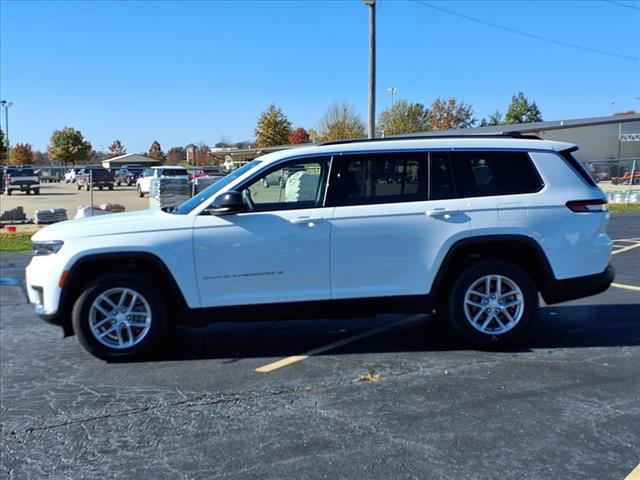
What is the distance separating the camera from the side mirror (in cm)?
495

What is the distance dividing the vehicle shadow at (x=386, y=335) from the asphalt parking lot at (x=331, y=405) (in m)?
0.02

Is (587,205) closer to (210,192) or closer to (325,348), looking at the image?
(325,348)

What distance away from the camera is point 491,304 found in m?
5.29

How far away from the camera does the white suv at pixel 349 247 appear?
16.5ft

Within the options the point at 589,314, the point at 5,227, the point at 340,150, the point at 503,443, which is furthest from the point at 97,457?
the point at 5,227

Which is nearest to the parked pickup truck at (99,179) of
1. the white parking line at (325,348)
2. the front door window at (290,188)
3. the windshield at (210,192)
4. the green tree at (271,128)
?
the green tree at (271,128)

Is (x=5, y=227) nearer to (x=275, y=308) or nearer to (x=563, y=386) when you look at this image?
(x=275, y=308)

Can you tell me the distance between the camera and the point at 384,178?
17.2 ft

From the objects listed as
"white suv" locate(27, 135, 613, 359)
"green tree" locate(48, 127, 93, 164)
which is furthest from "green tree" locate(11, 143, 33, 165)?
"white suv" locate(27, 135, 613, 359)

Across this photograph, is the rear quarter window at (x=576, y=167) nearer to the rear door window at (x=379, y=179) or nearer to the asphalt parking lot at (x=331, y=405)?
the rear door window at (x=379, y=179)

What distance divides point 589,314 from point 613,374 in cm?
205

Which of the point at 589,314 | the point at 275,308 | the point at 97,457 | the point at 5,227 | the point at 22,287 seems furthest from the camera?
the point at 5,227

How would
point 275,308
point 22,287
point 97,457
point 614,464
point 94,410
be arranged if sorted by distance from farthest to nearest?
point 22,287, point 275,308, point 94,410, point 97,457, point 614,464

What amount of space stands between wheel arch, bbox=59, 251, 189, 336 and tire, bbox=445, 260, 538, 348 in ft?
8.04
